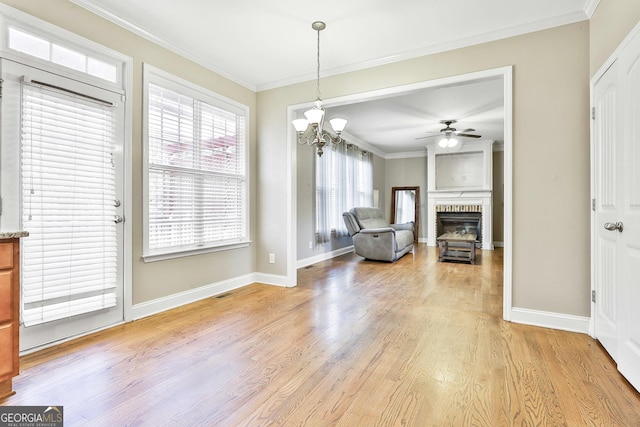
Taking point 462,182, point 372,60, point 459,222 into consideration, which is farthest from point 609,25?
point 459,222

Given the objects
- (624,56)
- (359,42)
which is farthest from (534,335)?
(359,42)

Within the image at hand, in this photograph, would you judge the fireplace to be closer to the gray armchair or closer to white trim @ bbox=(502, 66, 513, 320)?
the gray armchair

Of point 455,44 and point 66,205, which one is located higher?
point 455,44

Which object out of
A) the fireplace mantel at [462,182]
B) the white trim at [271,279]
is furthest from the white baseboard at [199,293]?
the fireplace mantel at [462,182]

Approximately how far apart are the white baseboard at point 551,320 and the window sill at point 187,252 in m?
3.08

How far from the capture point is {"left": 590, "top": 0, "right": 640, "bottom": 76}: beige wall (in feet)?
6.09

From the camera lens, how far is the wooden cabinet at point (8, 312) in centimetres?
166

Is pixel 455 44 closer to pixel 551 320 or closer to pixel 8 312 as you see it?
pixel 551 320

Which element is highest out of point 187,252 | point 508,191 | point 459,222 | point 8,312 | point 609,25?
point 609,25

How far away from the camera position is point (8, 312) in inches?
66.3

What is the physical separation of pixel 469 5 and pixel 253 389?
3228 mm

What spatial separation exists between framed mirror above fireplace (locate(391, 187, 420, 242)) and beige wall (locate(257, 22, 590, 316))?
660 centimetres

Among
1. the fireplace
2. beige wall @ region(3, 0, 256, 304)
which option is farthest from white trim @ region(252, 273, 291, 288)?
the fireplace

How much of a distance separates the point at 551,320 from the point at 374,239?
344 cm
